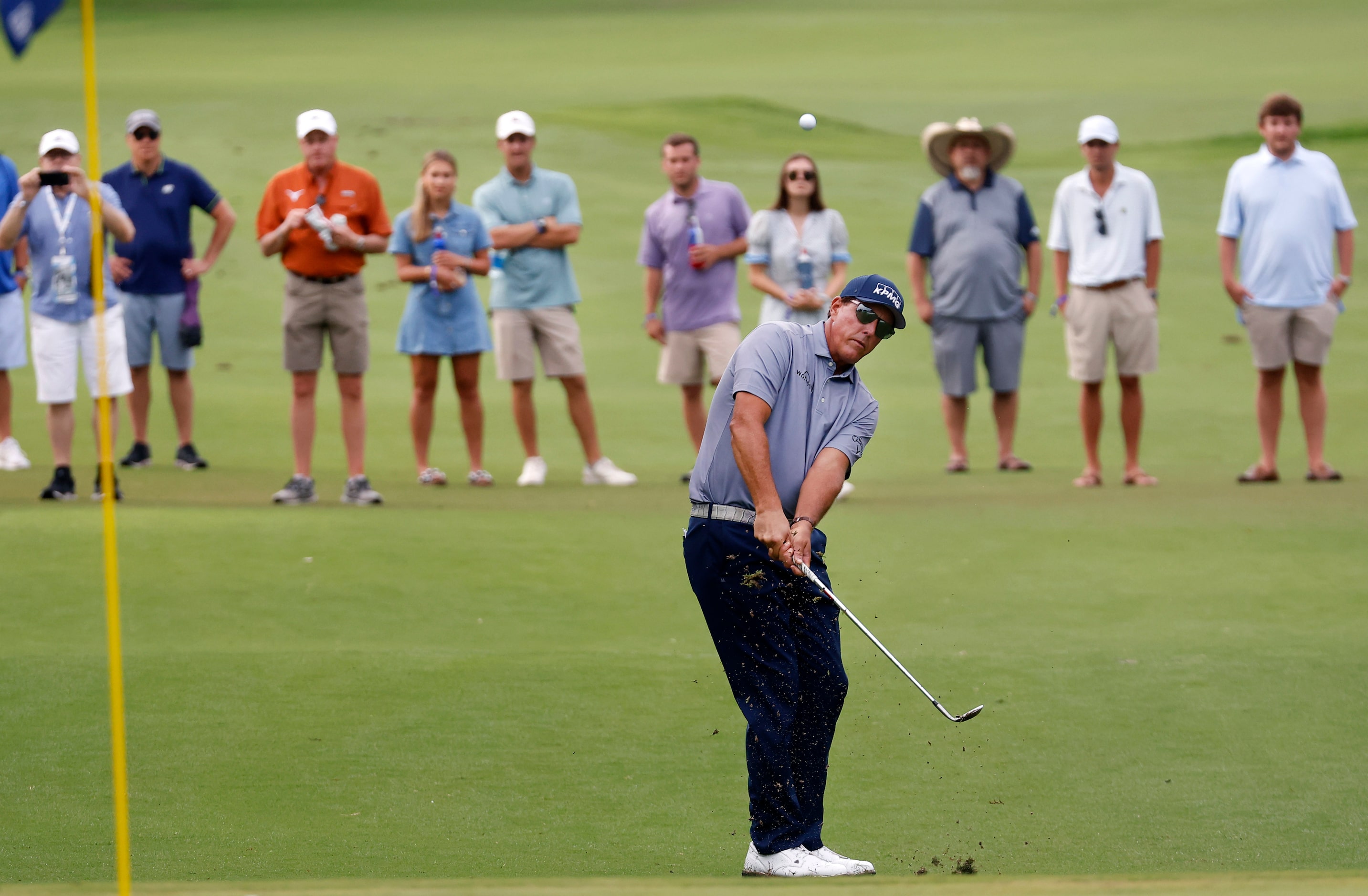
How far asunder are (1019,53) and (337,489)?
37721 mm

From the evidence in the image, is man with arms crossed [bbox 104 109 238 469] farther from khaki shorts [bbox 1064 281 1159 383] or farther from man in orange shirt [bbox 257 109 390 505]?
khaki shorts [bbox 1064 281 1159 383]

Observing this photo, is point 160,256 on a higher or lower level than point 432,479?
higher

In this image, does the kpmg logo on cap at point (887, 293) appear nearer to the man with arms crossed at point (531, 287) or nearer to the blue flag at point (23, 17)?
the blue flag at point (23, 17)

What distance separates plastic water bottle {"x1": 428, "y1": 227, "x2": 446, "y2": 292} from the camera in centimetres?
1025

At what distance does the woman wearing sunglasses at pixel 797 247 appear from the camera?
10164 millimetres

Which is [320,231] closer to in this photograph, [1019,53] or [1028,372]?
[1028,372]

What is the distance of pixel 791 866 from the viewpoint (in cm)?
486

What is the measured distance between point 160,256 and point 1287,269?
21.1ft

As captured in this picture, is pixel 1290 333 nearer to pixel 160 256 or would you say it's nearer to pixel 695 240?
pixel 695 240

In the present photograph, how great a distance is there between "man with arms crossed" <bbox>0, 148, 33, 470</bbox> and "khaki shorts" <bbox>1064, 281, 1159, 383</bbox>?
5951 millimetres

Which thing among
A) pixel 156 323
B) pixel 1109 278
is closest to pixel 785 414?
pixel 1109 278

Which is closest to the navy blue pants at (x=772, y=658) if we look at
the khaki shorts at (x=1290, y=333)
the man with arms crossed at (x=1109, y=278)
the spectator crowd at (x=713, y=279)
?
the spectator crowd at (x=713, y=279)

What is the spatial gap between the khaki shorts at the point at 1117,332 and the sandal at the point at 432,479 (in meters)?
3.63

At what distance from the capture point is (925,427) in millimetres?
12594
